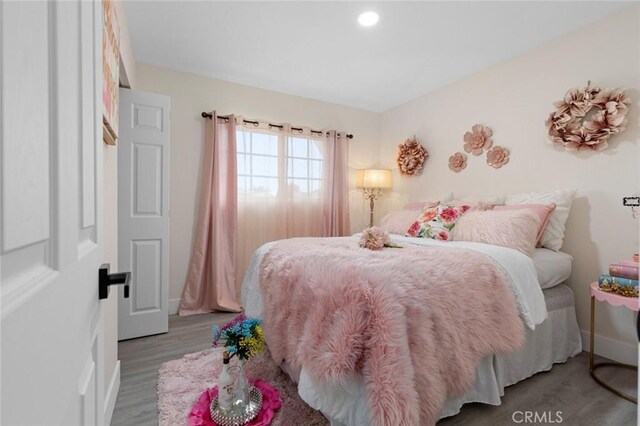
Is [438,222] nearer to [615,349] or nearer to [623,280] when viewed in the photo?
[623,280]

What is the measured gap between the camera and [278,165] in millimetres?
3582

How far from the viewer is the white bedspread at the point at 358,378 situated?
1.23m

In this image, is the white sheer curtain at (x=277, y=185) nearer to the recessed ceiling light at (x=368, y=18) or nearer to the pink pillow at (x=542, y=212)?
the recessed ceiling light at (x=368, y=18)

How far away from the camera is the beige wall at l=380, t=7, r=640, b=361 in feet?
Answer: 6.85

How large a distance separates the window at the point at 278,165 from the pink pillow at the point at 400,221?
1.07 m

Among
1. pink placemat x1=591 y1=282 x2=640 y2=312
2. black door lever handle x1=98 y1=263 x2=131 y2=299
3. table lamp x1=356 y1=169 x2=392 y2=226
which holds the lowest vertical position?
pink placemat x1=591 y1=282 x2=640 y2=312

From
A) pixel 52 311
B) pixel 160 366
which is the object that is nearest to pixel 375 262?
pixel 52 311

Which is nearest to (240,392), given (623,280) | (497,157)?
(623,280)

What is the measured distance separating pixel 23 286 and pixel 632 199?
2.94m

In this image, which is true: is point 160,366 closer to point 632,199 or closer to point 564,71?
point 632,199

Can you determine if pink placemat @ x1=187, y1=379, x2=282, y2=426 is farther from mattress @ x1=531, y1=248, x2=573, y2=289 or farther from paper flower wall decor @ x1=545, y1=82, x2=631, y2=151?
paper flower wall decor @ x1=545, y1=82, x2=631, y2=151

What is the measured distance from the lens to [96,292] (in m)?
0.60

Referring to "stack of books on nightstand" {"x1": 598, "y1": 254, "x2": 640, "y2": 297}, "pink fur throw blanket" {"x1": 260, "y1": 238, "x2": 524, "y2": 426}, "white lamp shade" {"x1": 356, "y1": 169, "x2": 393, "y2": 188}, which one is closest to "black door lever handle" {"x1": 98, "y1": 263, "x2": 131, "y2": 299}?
"pink fur throw blanket" {"x1": 260, "y1": 238, "x2": 524, "y2": 426}

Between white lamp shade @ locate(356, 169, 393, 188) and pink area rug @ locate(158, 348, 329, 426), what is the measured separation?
8.32 feet
